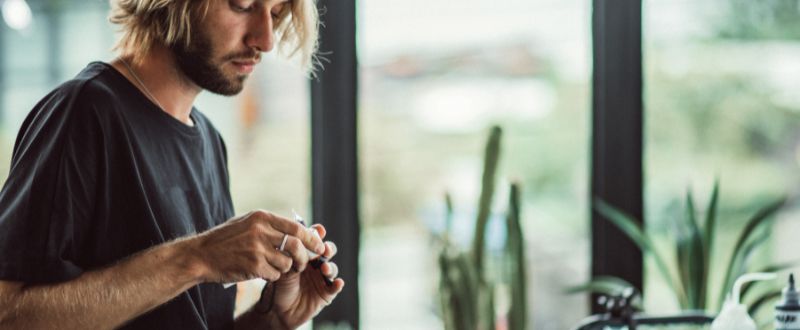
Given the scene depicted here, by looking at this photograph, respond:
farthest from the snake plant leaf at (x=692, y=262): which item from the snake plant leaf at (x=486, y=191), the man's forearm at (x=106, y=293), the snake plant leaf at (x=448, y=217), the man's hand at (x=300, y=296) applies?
the man's forearm at (x=106, y=293)

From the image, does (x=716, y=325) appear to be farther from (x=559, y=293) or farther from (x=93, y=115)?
(x=559, y=293)

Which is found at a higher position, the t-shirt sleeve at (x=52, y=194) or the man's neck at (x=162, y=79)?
the man's neck at (x=162, y=79)

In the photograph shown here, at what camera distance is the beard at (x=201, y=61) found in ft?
5.80

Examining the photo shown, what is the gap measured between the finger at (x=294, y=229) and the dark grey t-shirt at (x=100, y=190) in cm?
19

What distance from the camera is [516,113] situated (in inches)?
134

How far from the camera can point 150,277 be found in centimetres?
154

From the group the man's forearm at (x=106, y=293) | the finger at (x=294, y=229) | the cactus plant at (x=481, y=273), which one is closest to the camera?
the man's forearm at (x=106, y=293)

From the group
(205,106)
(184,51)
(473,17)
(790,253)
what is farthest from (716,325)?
(205,106)

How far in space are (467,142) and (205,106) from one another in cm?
88

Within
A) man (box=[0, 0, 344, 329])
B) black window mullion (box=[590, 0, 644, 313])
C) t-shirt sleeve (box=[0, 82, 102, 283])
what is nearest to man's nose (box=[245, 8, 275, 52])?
man (box=[0, 0, 344, 329])

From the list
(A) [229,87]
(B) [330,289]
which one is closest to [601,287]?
(B) [330,289]

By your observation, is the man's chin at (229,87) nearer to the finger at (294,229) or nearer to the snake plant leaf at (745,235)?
the finger at (294,229)

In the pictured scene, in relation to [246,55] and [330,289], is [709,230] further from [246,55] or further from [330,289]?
[246,55]

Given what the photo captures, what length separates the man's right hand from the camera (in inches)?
61.7
